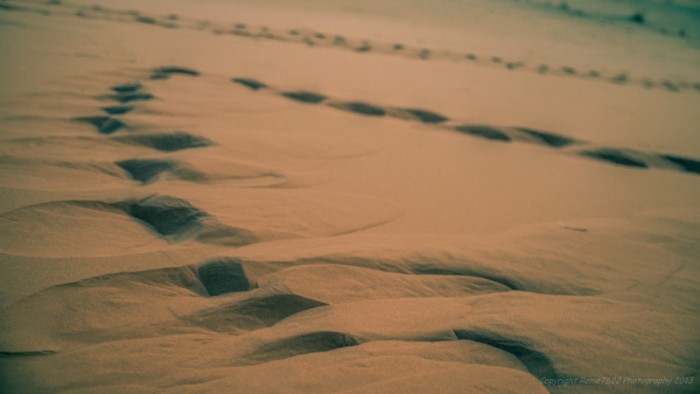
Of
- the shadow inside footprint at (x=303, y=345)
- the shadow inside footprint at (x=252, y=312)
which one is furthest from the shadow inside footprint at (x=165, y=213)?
the shadow inside footprint at (x=303, y=345)

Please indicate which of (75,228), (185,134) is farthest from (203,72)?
(75,228)

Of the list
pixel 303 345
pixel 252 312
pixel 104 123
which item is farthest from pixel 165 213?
pixel 104 123

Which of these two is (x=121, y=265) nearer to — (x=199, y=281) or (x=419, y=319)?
(x=199, y=281)

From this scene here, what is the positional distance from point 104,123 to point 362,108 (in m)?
0.92

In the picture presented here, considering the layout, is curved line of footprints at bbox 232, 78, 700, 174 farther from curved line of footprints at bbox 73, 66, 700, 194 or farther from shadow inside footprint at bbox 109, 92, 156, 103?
shadow inside footprint at bbox 109, 92, 156, 103

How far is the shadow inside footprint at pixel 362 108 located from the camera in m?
1.99

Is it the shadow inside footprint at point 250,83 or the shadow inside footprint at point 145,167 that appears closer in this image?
the shadow inside footprint at point 145,167

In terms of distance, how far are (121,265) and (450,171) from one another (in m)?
0.91

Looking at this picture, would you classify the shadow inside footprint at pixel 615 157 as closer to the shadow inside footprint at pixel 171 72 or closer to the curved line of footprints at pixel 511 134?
the curved line of footprints at pixel 511 134

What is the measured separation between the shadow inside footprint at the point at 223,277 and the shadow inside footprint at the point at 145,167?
41cm

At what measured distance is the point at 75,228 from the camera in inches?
36.9

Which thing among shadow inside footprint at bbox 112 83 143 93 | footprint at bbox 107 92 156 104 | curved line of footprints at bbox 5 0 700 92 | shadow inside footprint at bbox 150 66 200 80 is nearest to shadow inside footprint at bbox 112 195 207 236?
footprint at bbox 107 92 156 104

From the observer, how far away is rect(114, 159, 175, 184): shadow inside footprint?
1.20 meters

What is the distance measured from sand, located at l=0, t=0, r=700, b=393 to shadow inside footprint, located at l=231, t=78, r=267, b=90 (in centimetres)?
3
